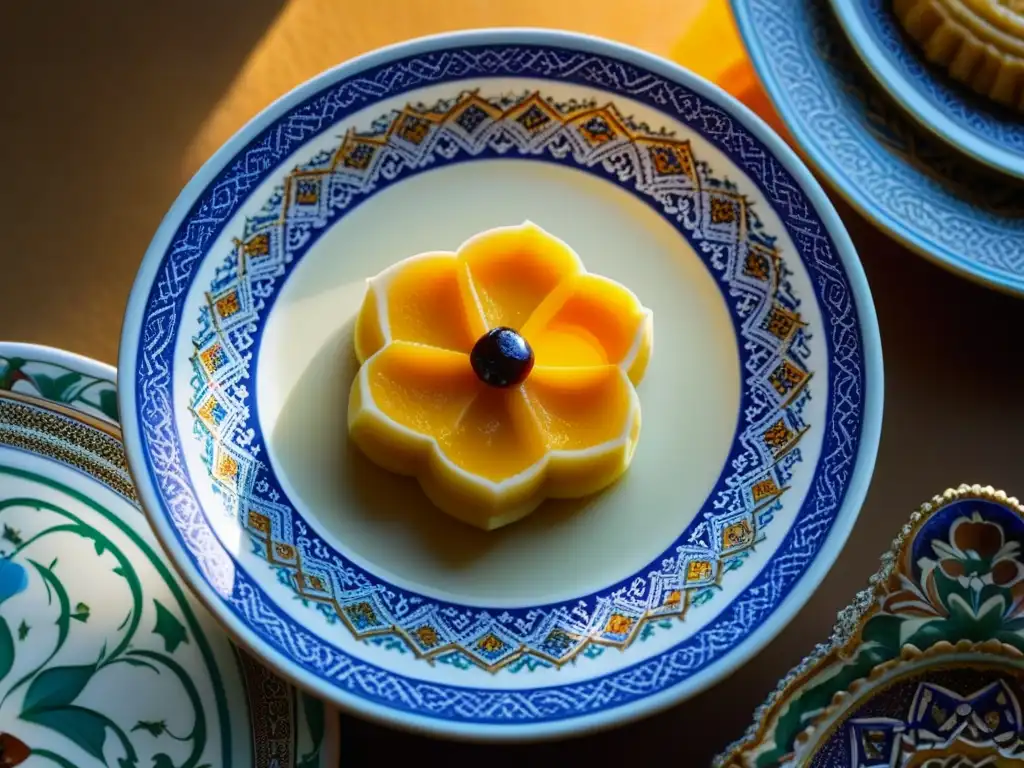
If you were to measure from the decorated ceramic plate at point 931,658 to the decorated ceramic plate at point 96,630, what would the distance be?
1.53 ft

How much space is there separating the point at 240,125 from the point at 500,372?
2.08ft

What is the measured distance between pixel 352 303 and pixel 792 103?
0.58 metres

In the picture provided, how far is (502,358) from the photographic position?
96cm

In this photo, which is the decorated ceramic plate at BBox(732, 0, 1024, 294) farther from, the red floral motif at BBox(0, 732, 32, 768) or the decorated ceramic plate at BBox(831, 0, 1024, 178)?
the red floral motif at BBox(0, 732, 32, 768)

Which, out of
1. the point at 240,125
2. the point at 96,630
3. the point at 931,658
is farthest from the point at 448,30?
the point at 931,658

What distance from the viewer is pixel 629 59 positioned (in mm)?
1112

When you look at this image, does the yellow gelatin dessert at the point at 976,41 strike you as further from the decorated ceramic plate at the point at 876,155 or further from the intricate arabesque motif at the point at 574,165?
the intricate arabesque motif at the point at 574,165

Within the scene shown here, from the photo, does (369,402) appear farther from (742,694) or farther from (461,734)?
(742,694)

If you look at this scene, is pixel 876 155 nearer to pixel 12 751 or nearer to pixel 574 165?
pixel 574 165

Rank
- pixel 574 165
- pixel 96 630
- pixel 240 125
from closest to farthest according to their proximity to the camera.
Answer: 1. pixel 96 630
2. pixel 574 165
3. pixel 240 125

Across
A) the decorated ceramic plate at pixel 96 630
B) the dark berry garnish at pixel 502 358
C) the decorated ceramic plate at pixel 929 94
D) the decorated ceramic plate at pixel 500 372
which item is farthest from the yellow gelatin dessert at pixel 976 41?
the decorated ceramic plate at pixel 96 630

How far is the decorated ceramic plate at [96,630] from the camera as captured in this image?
0.99m

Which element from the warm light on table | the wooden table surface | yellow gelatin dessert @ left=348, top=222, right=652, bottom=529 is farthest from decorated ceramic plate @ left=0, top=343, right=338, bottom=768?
the warm light on table

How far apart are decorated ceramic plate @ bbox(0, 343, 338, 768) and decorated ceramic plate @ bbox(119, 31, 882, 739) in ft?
0.53
